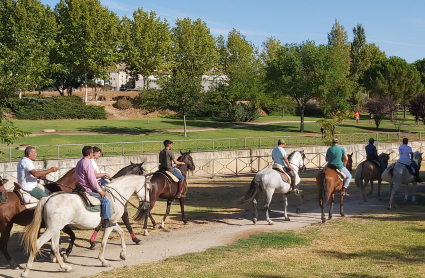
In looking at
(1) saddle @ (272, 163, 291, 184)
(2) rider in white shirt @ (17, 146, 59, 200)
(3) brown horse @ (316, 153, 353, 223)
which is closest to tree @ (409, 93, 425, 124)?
(3) brown horse @ (316, 153, 353, 223)

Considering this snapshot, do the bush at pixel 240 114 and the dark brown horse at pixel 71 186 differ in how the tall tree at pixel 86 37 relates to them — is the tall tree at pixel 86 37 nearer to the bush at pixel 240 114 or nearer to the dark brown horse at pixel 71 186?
the bush at pixel 240 114

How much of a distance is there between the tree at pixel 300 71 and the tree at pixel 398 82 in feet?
71.4

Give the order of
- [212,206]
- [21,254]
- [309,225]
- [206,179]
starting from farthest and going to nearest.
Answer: [206,179], [212,206], [309,225], [21,254]

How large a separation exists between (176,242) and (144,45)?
56.4 meters

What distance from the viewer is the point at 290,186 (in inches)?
595

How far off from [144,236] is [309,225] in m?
5.15

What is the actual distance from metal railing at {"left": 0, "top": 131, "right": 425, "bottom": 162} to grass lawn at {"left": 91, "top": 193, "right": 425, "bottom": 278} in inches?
531

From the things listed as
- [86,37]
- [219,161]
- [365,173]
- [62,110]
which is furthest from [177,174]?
[86,37]

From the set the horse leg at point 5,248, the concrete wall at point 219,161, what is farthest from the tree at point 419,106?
the horse leg at point 5,248

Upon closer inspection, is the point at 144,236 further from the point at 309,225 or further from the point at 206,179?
A: the point at 206,179

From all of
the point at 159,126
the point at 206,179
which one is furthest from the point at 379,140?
the point at 159,126

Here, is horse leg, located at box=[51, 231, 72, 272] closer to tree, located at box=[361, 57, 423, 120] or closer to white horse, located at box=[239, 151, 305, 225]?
white horse, located at box=[239, 151, 305, 225]

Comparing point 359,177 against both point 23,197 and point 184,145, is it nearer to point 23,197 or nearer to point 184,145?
point 23,197

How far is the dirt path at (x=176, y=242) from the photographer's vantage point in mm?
10266
